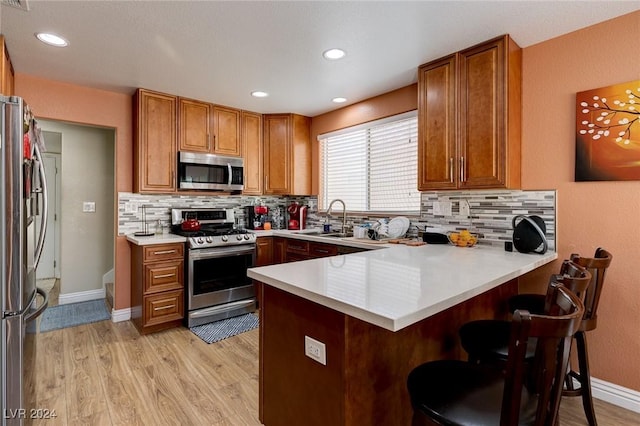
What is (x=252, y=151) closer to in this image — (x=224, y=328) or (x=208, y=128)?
(x=208, y=128)

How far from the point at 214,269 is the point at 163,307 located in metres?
Answer: 0.58

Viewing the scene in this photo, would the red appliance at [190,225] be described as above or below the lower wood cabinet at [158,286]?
above

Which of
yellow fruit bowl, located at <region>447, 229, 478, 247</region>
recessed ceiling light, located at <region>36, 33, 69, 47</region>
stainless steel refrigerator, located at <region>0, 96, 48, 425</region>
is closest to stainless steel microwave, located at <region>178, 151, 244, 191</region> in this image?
recessed ceiling light, located at <region>36, 33, 69, 47</region>

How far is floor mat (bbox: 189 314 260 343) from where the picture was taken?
10.2ft

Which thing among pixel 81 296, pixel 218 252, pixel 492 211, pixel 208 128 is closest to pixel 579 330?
pixel 492 211

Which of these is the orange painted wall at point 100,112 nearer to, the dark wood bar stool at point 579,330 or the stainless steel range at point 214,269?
the stainless steel range at point 214,269

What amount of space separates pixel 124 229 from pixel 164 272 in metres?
0.74

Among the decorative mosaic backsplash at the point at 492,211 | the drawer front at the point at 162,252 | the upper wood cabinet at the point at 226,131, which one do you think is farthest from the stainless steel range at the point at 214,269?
the decorative mosaic backsplash at the point at 492,211

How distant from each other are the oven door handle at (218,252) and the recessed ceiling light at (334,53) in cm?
211

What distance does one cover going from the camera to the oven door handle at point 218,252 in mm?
3324

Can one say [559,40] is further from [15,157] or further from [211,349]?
[211,349]

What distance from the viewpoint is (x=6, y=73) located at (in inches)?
98.9

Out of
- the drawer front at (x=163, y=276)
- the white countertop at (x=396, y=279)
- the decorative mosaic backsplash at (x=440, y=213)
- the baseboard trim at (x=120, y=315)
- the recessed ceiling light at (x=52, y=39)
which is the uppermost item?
the recessed ceiling light at (x=52, y=39)

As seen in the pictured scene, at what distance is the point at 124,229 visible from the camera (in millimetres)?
3523
